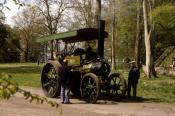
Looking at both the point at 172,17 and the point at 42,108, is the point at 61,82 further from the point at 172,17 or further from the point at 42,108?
the point at 172,17

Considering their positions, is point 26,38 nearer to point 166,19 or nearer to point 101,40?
point 166,19

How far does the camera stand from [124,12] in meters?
60.8

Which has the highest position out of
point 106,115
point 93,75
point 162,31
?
point 162,31

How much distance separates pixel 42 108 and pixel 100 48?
4290 millimetres

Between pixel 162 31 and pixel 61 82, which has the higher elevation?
pixel 162 31

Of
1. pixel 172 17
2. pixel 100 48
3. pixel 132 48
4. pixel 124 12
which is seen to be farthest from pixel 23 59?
pixel 100 48

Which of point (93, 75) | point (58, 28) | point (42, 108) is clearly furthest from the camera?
point (58, 28)

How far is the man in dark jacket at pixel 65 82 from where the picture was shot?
1625cm

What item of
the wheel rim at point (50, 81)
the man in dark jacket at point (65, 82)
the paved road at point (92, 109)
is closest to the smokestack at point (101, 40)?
the man in dark jacket at point (65, 82)

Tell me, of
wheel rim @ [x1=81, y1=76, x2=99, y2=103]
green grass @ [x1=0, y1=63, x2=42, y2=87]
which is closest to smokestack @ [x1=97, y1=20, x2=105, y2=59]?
wheel rim @ [x1=81, y1=76, x2=99, y2=103]

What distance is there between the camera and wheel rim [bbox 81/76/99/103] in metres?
16.3

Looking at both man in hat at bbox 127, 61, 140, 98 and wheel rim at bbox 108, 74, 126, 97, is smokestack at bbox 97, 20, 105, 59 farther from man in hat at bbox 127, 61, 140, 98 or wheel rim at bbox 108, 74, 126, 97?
man in hat at bbox 127, 61, 140, 98

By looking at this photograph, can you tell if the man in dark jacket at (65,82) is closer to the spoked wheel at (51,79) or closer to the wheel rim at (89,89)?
the spoked wheel at (51,79)

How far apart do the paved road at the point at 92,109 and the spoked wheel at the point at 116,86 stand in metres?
0.60
